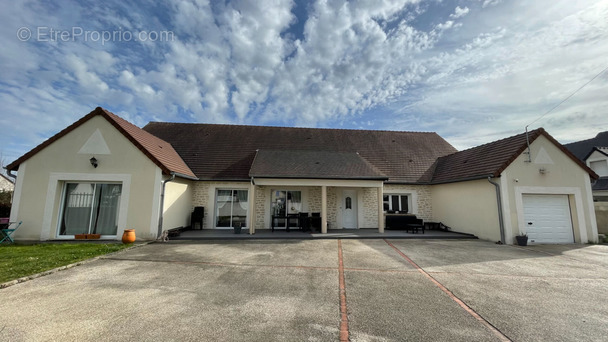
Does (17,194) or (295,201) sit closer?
(17,194)

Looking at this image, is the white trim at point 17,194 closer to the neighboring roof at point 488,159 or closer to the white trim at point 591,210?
the neighboring roof at point 488,159

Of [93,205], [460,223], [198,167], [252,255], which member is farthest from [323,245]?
[93,205]

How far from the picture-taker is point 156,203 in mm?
10188

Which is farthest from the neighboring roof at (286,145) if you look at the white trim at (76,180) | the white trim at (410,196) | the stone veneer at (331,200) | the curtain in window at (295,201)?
A: the white trim at (76,180)

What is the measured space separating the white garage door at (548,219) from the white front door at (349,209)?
25.8 feet

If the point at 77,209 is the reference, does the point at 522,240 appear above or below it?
below

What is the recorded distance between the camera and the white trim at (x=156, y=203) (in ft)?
33.2

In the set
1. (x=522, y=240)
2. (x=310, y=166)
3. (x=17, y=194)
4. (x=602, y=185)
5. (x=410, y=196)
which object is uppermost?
(x=310, y=166)

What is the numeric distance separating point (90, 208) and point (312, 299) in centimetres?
1108

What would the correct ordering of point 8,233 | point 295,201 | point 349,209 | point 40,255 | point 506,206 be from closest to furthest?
1. point 40,255
2. point 8,233
3. point 506,206
4. point 295,201
5. point 349,209

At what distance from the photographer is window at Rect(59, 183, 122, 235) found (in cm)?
1023

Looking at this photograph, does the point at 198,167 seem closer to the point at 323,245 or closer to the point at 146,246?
the point at 146,246

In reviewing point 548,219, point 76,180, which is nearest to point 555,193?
point 548,219

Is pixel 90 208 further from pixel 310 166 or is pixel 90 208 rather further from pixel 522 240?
pixel 522 240
